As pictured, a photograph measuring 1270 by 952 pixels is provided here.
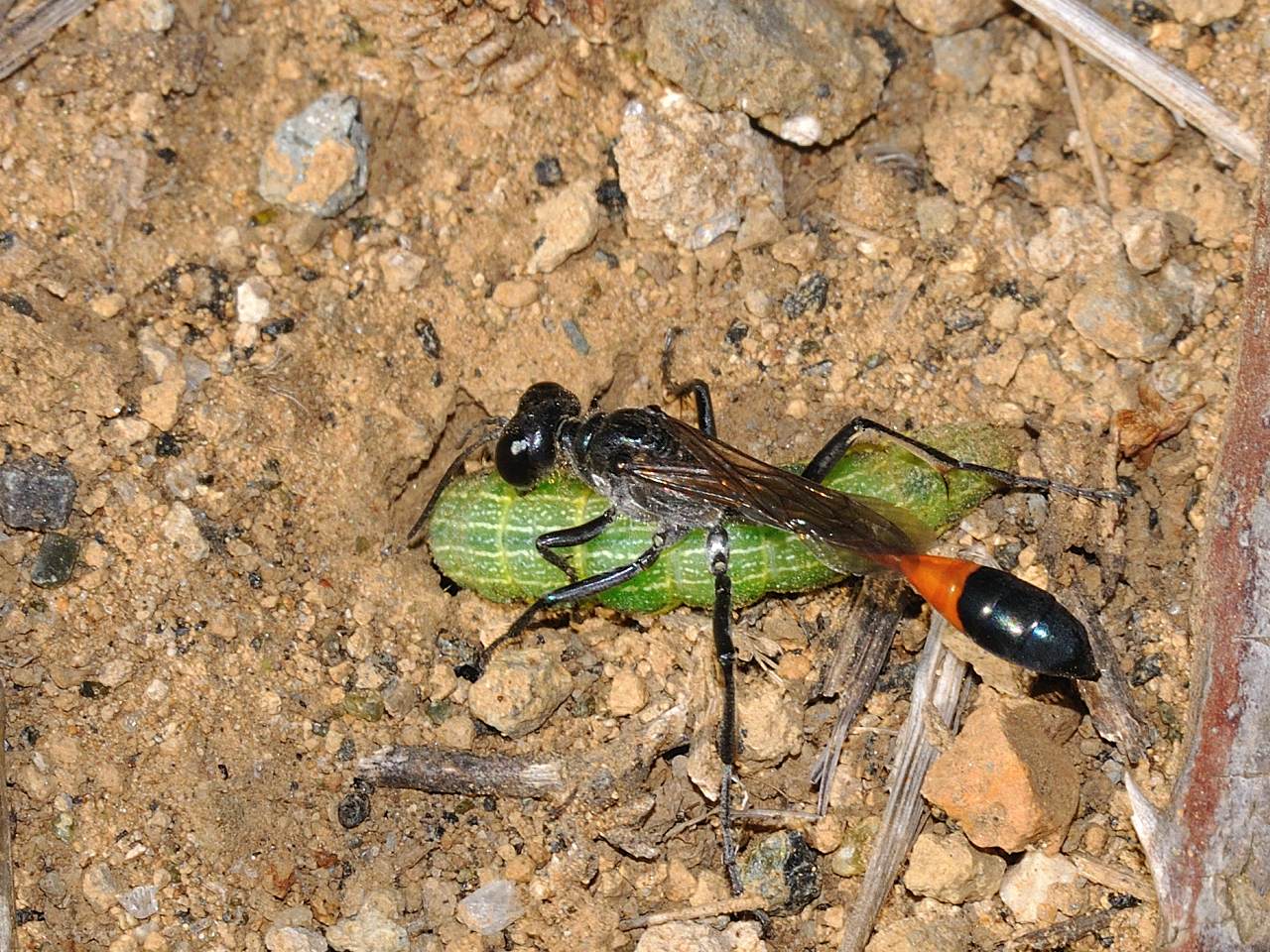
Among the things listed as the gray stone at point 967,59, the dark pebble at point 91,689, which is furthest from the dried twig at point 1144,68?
the dark pebble at point 91,689

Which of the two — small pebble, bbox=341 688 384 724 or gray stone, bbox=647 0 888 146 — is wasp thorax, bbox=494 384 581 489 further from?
gray stone, bbox=647 0 888 146

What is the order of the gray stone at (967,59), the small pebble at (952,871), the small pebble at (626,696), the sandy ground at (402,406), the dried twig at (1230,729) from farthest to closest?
the gray stone at (967,59) < the small pebble at (626,696) < the sandy ground at (402,406) < the small pebble at (952,871) < the dried twig at (1230,729)

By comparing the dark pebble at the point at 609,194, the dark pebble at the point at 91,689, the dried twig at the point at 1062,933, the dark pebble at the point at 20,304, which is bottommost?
the dried twig at the point at 1062,933

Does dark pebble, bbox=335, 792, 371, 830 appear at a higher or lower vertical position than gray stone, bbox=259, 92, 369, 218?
lower

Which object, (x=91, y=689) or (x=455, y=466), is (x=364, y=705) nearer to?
(x=91, y=689)

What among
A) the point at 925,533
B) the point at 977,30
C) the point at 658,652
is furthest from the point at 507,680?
the point at 977,30

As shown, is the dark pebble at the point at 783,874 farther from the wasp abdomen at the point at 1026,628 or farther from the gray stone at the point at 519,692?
the wasp abdomen at the point at 1026,628

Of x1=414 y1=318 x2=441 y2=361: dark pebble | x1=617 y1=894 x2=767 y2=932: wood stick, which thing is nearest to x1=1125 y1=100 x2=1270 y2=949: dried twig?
x1=617 y1=894 x2=767 y2=932: wood stick

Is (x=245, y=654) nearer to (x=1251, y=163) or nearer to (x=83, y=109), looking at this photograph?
(x=83, y=109)
